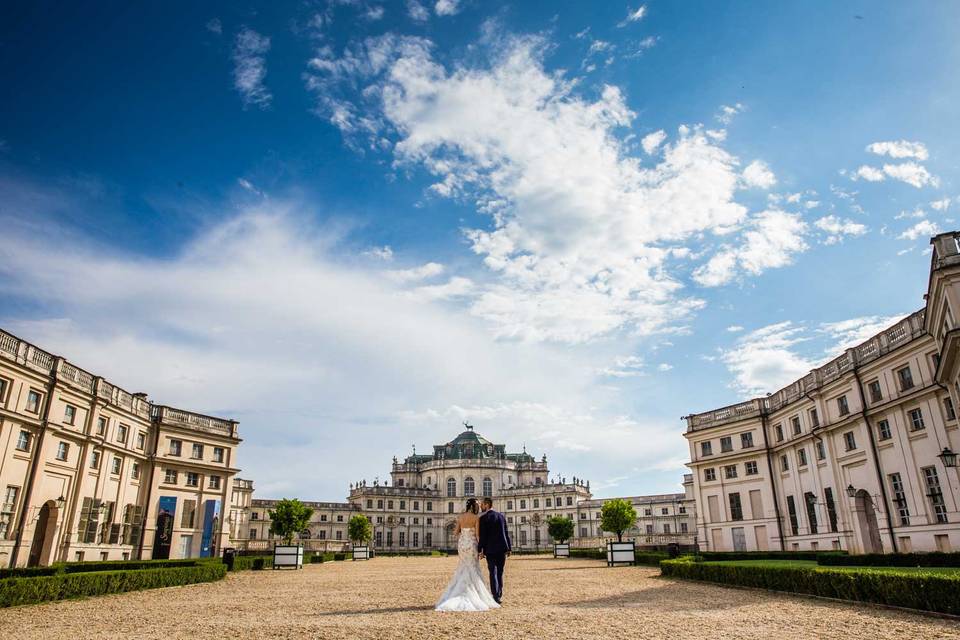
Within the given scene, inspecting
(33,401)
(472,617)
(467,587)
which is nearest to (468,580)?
(467,587)

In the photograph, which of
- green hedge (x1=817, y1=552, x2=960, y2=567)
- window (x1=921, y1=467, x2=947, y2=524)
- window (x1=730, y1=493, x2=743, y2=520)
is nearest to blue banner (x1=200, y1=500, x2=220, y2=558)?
window (x1=730, y1=493, x2=743, y2=520)

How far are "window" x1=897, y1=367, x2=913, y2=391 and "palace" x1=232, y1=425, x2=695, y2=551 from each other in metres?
65.9

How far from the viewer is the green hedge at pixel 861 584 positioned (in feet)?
40.7

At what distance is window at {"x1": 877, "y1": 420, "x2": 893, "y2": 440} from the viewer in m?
31.0

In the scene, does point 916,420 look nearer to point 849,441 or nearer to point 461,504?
point 849,441

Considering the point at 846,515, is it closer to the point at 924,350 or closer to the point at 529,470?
the point at 924,350

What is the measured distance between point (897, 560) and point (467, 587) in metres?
18.6

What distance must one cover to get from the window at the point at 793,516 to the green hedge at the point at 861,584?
2249 centimetres

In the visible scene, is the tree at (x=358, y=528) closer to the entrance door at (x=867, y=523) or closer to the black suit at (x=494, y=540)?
the entrance door at (x=867, y=523)

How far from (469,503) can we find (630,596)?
296 inches

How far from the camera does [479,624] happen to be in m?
11.4

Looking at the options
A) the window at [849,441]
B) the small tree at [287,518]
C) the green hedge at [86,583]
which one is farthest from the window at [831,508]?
the small tree at [287,518]

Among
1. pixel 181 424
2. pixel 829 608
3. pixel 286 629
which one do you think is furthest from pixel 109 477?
pixel 829 608

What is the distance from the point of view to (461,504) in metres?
111
